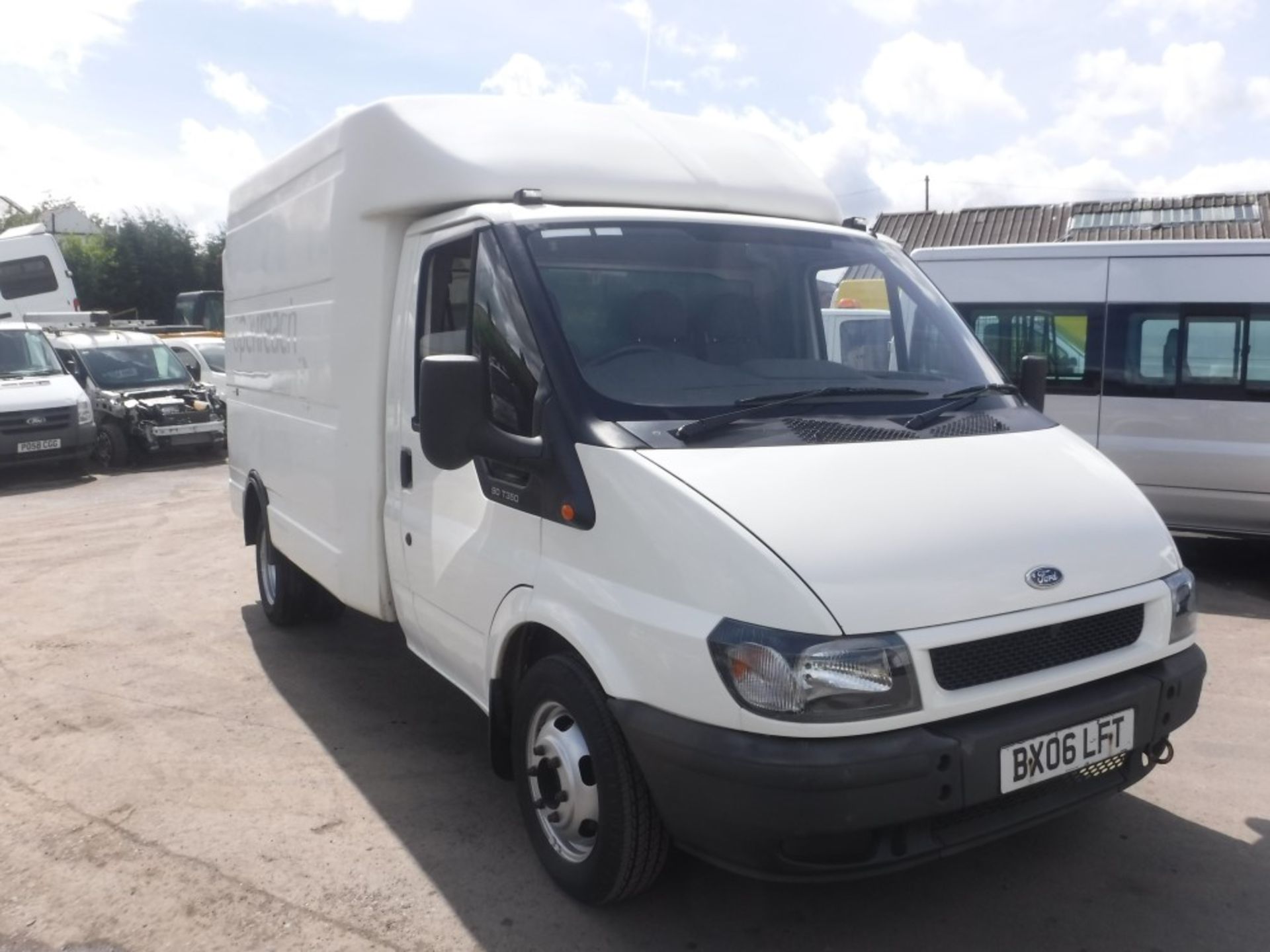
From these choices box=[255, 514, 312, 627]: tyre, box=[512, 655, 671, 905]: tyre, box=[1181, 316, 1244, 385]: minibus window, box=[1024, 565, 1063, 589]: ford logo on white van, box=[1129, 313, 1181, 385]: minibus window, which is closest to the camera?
box=[1024, 565, 1063, 589]: ford logo on white van

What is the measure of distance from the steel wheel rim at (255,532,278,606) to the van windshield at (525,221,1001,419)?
373 centimetres

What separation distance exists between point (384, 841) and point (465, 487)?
1310 millimetres

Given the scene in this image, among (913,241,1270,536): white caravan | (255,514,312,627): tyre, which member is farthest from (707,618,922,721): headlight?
(913,241,1270,536): white caravan

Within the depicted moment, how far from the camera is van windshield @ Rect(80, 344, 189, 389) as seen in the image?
1611 cm

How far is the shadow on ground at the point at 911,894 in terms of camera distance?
3.28 m

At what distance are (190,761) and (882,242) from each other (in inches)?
143

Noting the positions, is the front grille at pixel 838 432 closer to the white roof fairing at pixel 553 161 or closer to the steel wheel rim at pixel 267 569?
the white roof fairing at pixel 553 161

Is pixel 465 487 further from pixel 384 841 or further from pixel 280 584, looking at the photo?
pixel 280 584

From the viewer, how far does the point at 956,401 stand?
3.73 m

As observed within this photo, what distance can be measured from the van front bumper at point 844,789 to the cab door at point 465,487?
88 cm

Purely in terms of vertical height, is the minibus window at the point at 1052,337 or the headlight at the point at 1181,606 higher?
the minibus window at the point at 1052,337

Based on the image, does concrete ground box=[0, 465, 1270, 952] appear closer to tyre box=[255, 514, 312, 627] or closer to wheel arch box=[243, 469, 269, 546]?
tyre box=[255, 514, 312, 627]

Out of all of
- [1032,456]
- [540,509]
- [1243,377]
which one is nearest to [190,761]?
[540,509]

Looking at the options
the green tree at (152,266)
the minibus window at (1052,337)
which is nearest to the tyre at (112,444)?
the minibus window at (1052,337)
